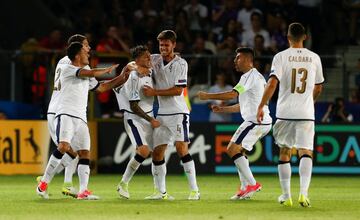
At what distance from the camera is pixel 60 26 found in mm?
27922

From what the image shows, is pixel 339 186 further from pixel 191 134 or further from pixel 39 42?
pixel 39 42

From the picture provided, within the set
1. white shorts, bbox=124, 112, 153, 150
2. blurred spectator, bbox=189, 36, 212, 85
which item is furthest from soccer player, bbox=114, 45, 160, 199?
blurred spectator, bbox=189, 36, 212, 85

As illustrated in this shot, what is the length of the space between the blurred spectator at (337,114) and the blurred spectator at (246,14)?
3.69 m

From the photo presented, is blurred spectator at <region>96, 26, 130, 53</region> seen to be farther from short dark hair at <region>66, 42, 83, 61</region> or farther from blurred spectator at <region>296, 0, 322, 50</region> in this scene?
short dark hair at <region>66, 42, 83, 61</region>

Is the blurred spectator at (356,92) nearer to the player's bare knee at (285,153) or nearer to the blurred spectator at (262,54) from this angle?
the blurred spectator at (262,54)

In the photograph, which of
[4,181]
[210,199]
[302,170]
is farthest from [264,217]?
[4,181]

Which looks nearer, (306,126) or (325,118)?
(306,126)

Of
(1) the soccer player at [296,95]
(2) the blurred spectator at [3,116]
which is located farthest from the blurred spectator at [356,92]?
(1) the soccer player at [296,95]

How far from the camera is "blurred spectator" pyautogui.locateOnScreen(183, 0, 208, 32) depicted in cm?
2708

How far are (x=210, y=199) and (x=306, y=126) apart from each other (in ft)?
7.59

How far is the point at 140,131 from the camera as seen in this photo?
→ 16062mm

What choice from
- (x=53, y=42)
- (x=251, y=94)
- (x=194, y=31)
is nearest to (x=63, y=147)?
(x=251, y=94)

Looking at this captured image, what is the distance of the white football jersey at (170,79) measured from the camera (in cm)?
1572

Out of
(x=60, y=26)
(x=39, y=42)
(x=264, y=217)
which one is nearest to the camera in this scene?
(x=264, y=217)
